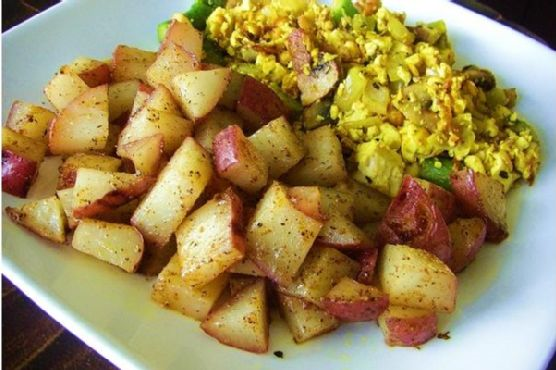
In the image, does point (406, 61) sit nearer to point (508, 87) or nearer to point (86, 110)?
point (508, 87)

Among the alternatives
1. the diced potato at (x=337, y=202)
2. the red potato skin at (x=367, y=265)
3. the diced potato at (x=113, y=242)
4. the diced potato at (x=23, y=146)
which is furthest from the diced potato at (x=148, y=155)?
the red potato skin at (x=367, y=265)

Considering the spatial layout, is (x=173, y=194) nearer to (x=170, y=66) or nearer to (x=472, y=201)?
(x=170, y=66)

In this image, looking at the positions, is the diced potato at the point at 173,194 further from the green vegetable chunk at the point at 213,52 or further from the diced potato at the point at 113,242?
the green vegetable chunk at the point at 213,52

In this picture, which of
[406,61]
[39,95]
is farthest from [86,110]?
[406,61]

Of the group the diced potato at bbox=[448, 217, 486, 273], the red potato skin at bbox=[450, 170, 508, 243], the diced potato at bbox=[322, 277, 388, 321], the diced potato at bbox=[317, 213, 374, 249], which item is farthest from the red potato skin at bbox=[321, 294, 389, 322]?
the red potato skin at bbox=[450, 170, 508, 243]

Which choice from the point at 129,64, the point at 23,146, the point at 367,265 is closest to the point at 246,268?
the point at 367,265
